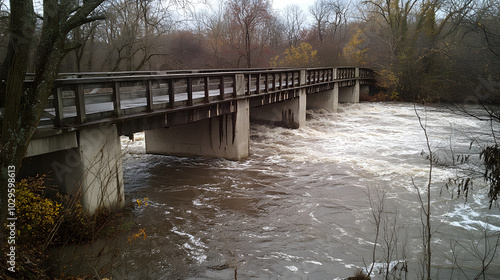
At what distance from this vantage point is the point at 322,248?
710 centimetres

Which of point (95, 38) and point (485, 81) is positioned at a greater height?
point (95, 38)

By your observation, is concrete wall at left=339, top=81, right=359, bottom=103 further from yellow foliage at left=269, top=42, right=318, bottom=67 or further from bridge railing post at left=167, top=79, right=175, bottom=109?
bridge railing post at left=167, top=79, right=175, bottom=109

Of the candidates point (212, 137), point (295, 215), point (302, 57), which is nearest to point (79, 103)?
point (295, 215)

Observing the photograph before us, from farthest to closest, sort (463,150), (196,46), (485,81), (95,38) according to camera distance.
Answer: (196,46)
(95,38)
(463,150)
(485,81)

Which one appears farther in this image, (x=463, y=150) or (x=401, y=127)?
(x=401, y=127)

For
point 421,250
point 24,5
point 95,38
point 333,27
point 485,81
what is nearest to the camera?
point 24,5

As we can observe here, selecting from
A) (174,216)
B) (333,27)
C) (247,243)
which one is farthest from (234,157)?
(333,27)

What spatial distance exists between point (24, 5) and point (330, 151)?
41.3 ft

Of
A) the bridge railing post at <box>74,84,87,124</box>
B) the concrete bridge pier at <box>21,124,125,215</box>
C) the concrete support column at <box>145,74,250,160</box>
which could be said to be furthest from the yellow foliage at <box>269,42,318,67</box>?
the bridge railing post at <box>74,84,87,124</box>

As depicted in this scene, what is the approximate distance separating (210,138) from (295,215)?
19.9 ft

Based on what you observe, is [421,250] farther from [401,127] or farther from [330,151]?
[401,127]

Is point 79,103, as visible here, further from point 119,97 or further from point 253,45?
point 253,45

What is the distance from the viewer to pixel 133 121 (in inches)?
359

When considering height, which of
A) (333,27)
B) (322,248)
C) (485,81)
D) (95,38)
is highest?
(333,27)
